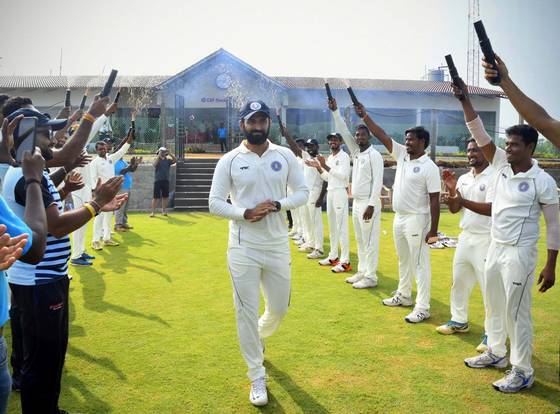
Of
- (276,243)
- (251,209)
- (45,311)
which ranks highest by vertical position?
(251,209)

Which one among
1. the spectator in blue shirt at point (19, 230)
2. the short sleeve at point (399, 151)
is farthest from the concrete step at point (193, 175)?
the spectator in blue shirt at point (19, 230)

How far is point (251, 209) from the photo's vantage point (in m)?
4.07

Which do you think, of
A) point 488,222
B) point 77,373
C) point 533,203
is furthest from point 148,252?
point 533,203

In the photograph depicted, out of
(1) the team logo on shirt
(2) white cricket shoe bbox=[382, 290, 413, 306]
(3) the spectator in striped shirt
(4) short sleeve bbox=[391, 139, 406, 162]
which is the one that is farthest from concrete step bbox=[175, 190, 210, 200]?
(3) the spectator in striped shirt

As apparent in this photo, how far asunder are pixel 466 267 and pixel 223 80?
23476mm

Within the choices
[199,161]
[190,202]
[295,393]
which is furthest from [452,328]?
[199,161]

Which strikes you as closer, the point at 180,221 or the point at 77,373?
the point at 77,373

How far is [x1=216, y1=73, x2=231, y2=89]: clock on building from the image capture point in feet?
87.5

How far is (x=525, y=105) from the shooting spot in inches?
116

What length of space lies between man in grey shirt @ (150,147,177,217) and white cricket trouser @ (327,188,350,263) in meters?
8.19

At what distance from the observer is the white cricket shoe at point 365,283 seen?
7.60 m

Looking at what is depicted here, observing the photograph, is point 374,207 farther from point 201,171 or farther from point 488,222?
point 201,171

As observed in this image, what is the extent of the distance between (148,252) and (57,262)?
24.0 feet

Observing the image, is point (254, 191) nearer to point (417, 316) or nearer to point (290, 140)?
point (417, 316)
